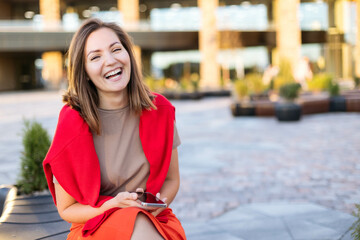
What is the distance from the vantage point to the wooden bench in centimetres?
265

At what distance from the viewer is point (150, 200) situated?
216cm

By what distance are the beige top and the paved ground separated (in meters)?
1.69

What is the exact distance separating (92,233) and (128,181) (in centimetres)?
40

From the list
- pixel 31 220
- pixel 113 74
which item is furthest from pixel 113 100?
pixel 31 220

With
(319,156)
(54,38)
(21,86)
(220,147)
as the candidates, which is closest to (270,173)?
(319,156)

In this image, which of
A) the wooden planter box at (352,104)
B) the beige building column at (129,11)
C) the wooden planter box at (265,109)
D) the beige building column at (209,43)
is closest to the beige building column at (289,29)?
the beige building column at (209,43)

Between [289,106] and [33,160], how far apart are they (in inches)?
372

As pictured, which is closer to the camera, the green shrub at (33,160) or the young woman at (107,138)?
the young woman at (107,138)

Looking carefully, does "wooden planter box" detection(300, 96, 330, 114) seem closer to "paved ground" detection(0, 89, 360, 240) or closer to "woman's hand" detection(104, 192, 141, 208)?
"paved ground" detection(0, 89, 360, 240)

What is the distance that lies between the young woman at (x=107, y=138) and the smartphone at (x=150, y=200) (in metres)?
0.05

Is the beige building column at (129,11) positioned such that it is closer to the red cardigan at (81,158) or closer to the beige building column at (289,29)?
the beige building column at (289,29)

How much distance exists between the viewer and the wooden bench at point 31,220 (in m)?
2.65

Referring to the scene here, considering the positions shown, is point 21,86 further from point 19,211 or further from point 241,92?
point 19,211

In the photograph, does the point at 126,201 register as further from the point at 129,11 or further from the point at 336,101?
the point at 129,11
